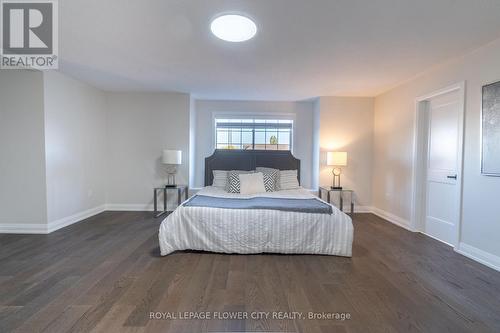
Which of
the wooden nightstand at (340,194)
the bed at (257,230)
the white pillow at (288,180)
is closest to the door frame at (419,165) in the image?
the wooden nightstand at (340,194)

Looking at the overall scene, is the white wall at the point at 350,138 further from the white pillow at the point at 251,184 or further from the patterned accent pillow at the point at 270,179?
the white pillow at the point at 251,184

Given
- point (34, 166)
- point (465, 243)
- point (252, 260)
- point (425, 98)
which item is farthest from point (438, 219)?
point (34, 166)

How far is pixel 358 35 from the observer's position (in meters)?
2.40

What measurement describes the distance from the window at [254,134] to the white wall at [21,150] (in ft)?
9.98

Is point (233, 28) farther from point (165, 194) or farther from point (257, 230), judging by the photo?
point (165, 194)

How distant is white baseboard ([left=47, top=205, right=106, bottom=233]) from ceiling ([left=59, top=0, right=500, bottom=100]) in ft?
7.64

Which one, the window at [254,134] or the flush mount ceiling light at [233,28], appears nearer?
the flush mount ceiling light at [233,28]

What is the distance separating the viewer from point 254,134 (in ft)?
17.7

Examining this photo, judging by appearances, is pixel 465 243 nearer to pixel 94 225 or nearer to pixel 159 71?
pixel 159 71

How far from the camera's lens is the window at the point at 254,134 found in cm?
538

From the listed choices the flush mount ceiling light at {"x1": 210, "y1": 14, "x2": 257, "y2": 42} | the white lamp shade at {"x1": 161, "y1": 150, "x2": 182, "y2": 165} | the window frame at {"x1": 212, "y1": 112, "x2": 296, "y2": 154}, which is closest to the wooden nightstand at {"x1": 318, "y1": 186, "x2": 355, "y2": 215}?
the window frame at {"x1": 212, "y1": 112, "x2": 296, "y2": 154}

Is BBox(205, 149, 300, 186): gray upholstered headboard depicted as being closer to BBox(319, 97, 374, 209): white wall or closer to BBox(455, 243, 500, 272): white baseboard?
BBox(319, 97, 374, 209): white wall

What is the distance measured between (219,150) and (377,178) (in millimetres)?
3280

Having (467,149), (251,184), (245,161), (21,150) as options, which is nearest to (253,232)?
(251,184)
